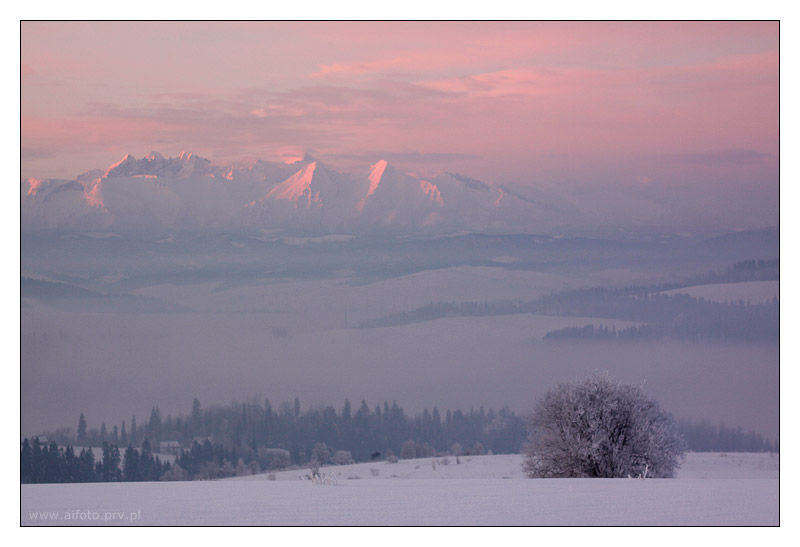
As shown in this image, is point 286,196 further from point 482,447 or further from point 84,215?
point 482,447

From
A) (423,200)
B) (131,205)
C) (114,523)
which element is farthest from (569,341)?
(114,523)

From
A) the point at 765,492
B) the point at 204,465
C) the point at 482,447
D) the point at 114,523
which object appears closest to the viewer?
the point at 114,523

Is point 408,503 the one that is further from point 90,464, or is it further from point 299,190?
point 299,190

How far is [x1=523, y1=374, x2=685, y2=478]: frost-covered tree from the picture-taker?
1548cm

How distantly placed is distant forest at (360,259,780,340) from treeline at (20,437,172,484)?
391 inches

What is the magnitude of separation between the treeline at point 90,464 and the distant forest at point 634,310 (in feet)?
32.6

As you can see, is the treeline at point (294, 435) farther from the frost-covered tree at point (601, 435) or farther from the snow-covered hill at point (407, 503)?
the snow-covered hill at point (407, 503)

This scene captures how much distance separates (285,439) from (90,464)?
7513mm

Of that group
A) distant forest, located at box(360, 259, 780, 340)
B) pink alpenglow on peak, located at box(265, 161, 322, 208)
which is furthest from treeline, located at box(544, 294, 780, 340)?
pink alpenglow on peak, located at box(265, 161, 322, 208)

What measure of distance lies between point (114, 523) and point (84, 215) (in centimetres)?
1891

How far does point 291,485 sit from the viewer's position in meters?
10.4

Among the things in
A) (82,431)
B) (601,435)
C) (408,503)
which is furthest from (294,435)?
(408,503)

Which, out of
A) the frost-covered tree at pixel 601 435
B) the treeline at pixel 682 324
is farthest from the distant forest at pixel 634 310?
the frost-covered tree at pixel 601 435

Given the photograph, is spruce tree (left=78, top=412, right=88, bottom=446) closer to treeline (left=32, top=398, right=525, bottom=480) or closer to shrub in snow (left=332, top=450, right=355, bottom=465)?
treeline (left=32, top=398, right=525, bottom=480)
